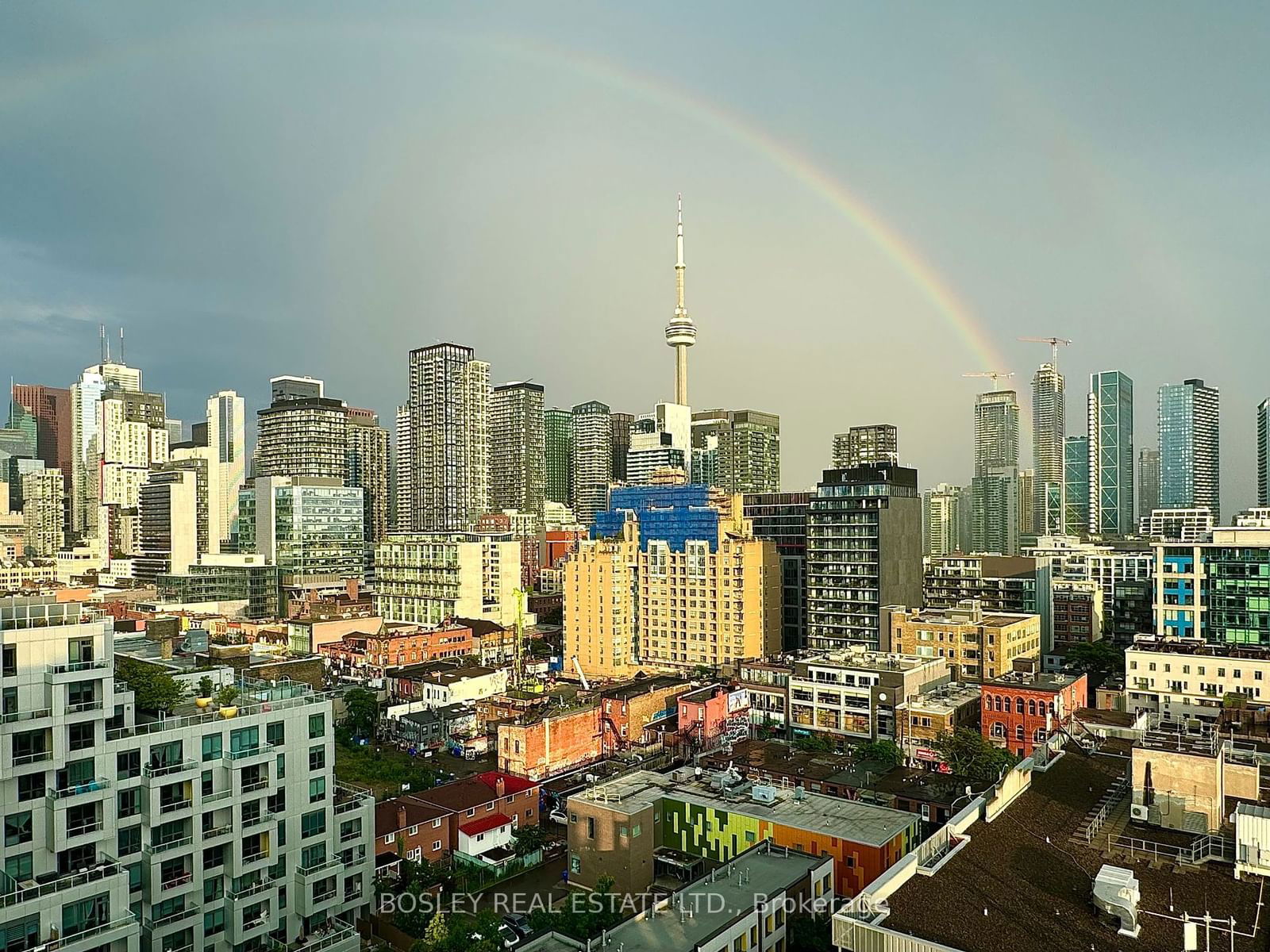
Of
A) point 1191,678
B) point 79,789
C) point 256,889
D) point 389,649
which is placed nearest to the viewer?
point 79,789

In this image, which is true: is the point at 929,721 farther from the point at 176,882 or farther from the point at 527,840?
the point at 176,882

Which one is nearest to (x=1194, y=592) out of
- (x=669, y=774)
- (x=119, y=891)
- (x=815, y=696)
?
(x=815, y=696)

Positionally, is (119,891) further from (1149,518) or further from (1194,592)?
(1149,518)

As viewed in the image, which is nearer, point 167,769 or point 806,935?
point 167,769

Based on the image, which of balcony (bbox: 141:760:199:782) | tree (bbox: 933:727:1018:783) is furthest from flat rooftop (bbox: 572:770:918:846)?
balcony (bbox: 141:760:199:782)

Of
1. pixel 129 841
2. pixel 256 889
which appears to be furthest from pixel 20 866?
pixel 256 889

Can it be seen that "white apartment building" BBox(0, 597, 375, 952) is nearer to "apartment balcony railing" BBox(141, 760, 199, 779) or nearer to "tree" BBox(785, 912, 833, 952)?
"apartment balcony railing" BBox(141, 760, 199, 779)

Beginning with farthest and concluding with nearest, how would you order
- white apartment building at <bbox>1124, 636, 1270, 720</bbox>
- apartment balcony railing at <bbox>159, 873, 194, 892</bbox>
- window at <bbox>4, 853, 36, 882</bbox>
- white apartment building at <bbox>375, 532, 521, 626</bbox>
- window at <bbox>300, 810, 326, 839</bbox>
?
1. white apartment building at <bbox>375, 532, 521, 626</bbox>
2. white apartment building at <bbox>1124, 636, 1270, 720</bbox>
3. window at <bbox>300, 810, 326, 839</bbox>
4. apartment balcony railing at <bbox>159, 873, 194, 892</bbox>
5. window at <bbox>4, 853, 36, 882</bbox>
